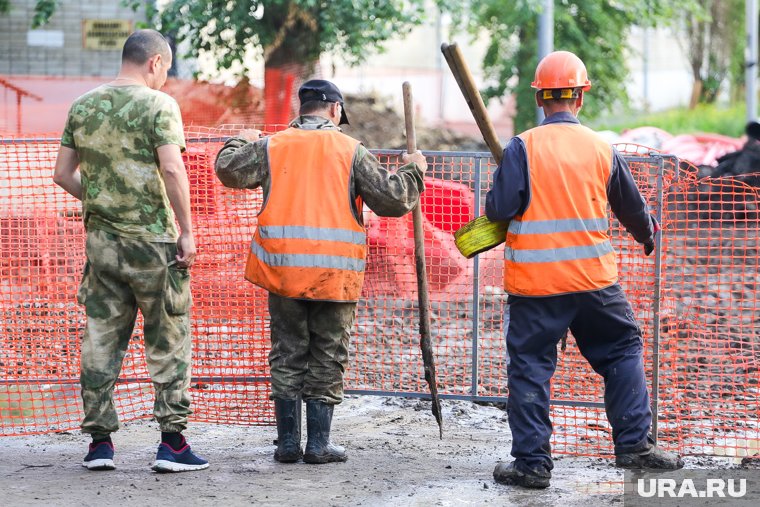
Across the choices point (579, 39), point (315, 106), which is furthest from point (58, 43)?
point (315, 106)

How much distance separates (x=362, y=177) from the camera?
18.0 feet

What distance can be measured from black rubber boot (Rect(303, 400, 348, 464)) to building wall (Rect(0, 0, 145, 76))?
39.1 ft

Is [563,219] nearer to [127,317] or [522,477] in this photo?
[522,477]

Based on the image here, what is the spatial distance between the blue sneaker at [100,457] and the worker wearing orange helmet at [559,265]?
1971 mm

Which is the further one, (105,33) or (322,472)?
(105,33)

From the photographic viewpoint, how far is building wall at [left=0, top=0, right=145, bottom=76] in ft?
53.6

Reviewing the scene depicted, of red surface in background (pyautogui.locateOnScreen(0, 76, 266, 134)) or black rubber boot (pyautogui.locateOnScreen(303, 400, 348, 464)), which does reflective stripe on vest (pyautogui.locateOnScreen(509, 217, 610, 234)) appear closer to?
black rubber boot (pyautogui.locateOnScreen(303, 400, 348, 464))

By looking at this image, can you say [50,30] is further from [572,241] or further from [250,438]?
[572,241]

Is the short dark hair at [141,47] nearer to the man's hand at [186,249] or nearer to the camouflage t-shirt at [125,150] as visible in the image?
the camouflage t-shirt at [125,150]

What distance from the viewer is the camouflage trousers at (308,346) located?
559cm

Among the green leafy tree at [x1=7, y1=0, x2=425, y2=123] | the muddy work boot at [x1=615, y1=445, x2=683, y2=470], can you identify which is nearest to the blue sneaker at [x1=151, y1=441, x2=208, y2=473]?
the muddy work boot at [x1=615, y1=445, x2=683, y2=470]

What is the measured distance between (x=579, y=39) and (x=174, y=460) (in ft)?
43.8

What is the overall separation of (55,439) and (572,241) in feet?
10.5

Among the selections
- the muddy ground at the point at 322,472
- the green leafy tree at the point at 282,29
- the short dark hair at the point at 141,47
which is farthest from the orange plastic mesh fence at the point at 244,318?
the green leafy tree at the point at 282,29
